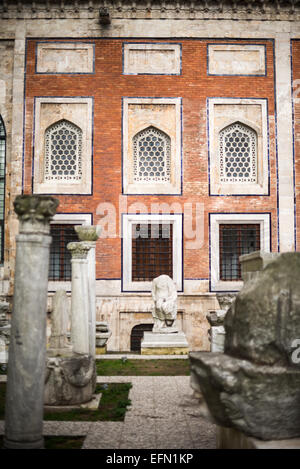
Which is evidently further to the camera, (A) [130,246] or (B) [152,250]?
(B) [152,250]

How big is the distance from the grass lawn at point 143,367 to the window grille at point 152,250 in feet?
14.3

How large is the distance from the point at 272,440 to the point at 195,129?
12753 millimetres

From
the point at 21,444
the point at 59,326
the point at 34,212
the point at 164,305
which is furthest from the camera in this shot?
the point at 164,305

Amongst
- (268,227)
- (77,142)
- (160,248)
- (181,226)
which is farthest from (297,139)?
(77,142)

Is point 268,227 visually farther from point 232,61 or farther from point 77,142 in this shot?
point 77,142

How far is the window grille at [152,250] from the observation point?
597 inches

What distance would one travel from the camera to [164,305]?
503 inches

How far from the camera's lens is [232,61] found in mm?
15609

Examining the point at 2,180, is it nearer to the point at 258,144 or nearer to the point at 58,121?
the point at 58,121

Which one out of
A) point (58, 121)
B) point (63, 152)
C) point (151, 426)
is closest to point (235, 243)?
point (63, 152)

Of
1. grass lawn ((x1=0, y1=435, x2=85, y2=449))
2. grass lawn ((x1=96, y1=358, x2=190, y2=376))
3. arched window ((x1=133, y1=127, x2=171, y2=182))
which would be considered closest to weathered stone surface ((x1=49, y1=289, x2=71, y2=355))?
grass lawn ((x1=0, y1=435, x2=85, y2=449))

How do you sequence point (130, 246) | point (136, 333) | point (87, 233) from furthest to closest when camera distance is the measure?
point (130, 246)
point (136, 333)
point (87, 233)

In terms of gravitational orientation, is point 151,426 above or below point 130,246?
below

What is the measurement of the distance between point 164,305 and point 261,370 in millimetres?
9167
